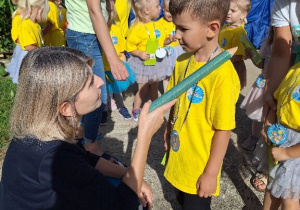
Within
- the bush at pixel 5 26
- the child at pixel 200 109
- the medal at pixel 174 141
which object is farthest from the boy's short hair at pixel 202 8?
the bush at pixel 5 26

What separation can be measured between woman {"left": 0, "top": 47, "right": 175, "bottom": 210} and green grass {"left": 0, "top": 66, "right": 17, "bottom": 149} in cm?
202

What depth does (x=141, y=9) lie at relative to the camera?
386cm

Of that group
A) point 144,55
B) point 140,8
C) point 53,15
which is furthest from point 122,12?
point 53,15

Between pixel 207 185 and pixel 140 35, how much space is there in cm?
247

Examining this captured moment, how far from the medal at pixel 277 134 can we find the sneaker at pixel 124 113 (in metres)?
2.37

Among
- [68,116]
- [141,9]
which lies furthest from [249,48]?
[68,116]

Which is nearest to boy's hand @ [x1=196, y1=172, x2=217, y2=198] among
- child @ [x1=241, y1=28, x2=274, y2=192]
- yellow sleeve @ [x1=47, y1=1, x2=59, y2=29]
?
child @ [x1=241, y1=28, x2=274, y2=192]

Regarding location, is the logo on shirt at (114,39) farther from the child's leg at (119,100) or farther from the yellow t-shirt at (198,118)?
the yellow t-shirt at (198,118)

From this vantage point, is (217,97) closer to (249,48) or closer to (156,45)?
(249,48)

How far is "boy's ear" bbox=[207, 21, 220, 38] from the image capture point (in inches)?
68.3

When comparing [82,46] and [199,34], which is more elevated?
[199,34]

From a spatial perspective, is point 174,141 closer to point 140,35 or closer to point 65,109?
point 65,109

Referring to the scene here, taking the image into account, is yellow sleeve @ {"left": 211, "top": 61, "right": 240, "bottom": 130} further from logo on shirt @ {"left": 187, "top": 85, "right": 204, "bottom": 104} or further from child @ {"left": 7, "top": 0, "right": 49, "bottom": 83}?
child @ {"left": 7, "top": 0, "right": 49, "bottom": 83}

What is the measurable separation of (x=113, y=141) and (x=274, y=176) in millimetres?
1970
